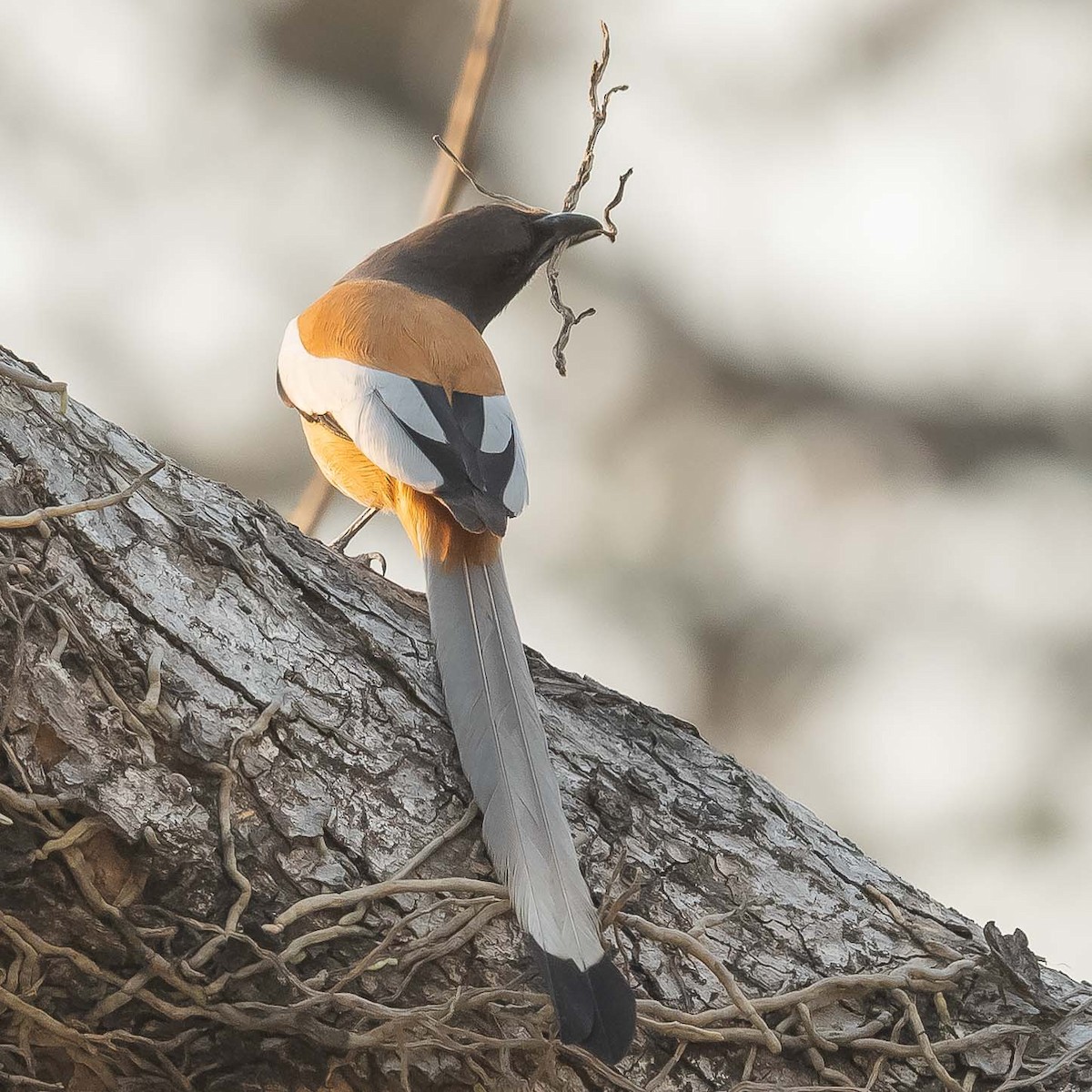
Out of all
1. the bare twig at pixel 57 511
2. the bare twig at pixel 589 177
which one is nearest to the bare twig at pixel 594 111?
the bare twig at pixel 589 177

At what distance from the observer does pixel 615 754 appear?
168 cm

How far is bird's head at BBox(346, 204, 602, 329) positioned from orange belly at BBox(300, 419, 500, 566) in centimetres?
61

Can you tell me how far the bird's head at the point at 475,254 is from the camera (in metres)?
2.92

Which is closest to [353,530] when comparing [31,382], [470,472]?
[470,472]

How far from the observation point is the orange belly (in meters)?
1.81

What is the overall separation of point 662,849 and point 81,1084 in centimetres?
70

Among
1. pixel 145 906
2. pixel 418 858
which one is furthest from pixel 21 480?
pixel 418 858

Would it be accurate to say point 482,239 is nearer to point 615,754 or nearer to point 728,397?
point 615,754

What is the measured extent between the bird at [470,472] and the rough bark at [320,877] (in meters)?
→ 0.05

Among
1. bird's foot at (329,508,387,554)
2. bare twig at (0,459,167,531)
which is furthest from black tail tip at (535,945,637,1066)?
bird's foot at (329,508,387,554)

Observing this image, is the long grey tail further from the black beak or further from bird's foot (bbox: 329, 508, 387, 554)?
the black beak

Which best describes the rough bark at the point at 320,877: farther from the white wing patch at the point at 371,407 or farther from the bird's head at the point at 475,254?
the bird's head at the point at 475,254

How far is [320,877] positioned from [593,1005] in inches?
12.3

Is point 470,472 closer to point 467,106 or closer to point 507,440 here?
point 507,440
